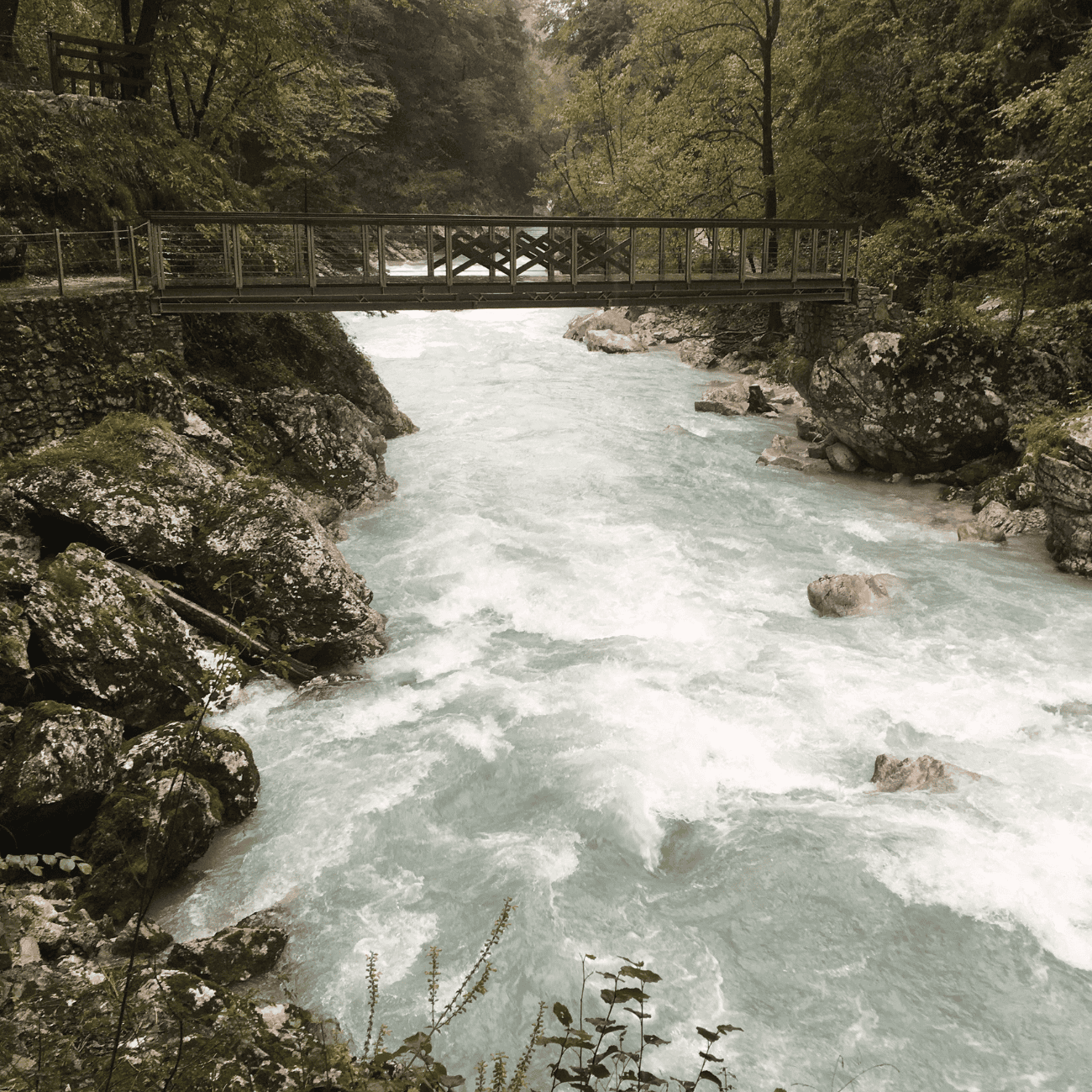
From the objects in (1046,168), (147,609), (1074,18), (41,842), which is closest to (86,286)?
(147,609)

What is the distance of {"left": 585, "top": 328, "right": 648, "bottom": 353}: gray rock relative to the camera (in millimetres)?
29812

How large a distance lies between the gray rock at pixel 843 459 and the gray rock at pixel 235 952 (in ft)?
47.3

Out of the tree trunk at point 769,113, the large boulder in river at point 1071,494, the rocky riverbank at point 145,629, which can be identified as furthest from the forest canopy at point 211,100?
the large boulder in river at point 1071,494

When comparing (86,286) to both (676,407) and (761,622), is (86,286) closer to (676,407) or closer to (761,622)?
(761,622)

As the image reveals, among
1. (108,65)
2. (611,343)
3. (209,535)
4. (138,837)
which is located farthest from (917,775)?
(611,343)

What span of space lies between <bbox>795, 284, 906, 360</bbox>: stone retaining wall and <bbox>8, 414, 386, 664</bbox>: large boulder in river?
11781 mm

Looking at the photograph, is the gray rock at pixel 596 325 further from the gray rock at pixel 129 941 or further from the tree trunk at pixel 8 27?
the gray rock at pixel 129 941

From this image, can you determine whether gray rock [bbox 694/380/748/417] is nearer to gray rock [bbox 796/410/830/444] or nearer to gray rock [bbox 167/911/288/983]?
gray rock [bbox 796/410/830/444]

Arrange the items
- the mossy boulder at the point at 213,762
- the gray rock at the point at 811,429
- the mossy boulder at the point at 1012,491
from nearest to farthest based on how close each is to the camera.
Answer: the mossy boulder at the point at 213,762, the mossy boulder at the point at 1012,491, the gray rock at the point at 811,429

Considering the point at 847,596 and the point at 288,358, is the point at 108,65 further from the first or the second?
the point at 847,596

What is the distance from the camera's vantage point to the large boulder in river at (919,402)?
16.0 meters

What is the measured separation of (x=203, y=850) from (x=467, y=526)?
7.90 metres

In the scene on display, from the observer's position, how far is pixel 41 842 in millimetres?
6949

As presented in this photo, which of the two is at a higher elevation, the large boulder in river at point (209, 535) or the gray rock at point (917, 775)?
the large boulder in river at point (209, 535)
